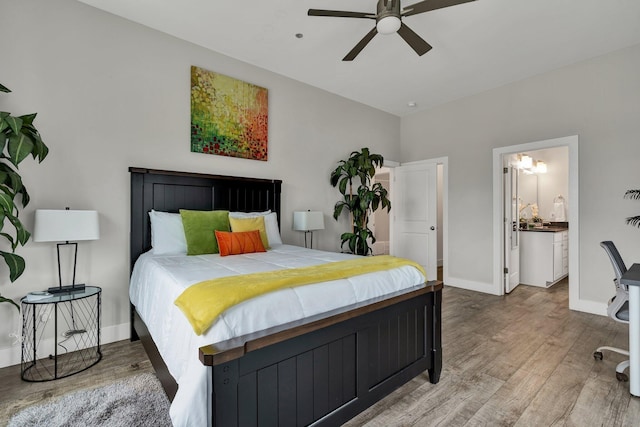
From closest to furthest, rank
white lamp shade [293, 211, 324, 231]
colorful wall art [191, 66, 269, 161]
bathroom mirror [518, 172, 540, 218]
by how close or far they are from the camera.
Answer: colorful wall art [191, 66, 269, 161], white lamp shade [293, 211, 324, 231], bathroom mirror [518, 172, 540, 218]

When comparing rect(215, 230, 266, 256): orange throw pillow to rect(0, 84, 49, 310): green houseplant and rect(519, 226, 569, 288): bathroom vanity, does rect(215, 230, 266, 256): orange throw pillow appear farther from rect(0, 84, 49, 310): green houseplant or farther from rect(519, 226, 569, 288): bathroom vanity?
rect(519, 226, 569, 288): bathroom vanity

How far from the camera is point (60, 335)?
8.50 feet

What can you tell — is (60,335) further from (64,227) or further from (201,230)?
(201,230)

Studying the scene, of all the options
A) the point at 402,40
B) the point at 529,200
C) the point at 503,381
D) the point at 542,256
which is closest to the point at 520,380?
the point at 503,381

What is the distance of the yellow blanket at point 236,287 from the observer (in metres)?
1.25

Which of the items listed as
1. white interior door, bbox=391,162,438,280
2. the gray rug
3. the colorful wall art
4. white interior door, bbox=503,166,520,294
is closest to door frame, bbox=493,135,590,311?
white interior door, bbox=503,166,520,294

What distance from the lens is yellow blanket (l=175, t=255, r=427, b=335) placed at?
1.25 meters

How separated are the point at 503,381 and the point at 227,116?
3582 mm

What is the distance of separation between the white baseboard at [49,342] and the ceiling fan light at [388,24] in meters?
3.42

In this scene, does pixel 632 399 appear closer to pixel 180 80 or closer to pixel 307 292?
pixel 307 292

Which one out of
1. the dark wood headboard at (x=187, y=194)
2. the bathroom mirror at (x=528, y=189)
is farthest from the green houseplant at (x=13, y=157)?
the bathroom mirror at (x=528, y=189)

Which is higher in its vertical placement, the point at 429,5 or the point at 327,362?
the point at 429,5

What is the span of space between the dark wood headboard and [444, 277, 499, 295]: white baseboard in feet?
10.1

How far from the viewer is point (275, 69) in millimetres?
3867
